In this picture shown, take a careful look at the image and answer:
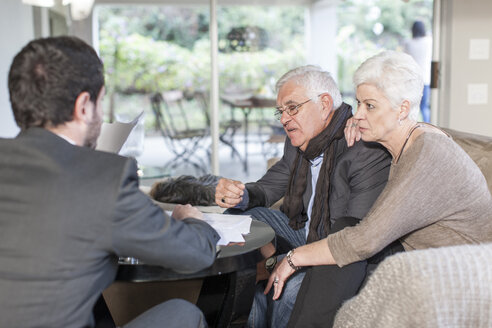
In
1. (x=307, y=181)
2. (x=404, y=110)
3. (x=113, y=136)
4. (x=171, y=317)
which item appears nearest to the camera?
(x=171, y=317)

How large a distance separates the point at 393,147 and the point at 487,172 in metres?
0.45

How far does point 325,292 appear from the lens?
1886mm

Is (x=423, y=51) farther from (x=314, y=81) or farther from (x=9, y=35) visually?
(x=9, y=35)

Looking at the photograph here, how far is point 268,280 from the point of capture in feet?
7.09

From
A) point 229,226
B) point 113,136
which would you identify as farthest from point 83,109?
point 113,136

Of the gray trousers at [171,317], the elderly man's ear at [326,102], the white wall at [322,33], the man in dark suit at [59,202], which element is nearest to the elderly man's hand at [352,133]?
the elderly man's ear at [326,102]

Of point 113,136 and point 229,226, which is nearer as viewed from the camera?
point 229,226

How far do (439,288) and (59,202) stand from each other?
0.80m

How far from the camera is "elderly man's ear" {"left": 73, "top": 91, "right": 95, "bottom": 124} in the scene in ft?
4.26

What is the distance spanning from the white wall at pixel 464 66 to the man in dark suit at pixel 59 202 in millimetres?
4509

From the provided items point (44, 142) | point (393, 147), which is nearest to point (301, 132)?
point (393, 147)

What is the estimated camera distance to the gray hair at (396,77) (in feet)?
6.52

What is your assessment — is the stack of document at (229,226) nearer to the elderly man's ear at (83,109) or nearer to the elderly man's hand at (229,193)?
the elderly man's hand at (229,193)

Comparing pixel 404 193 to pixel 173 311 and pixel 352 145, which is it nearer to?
pixel 352 145
